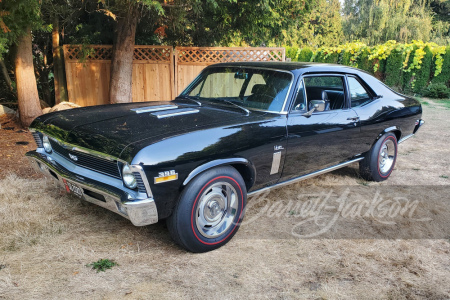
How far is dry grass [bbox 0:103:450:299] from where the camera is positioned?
2816mm

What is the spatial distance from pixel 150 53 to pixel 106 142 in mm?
7855

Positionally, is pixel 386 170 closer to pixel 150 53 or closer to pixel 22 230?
pixel 22 230

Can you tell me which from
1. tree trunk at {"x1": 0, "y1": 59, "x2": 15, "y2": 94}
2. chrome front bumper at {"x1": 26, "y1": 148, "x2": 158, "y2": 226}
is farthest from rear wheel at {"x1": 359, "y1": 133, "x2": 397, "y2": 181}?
tree trunk at {"x1": 0, "y1": 59, "x2": 15, "y2": 94}

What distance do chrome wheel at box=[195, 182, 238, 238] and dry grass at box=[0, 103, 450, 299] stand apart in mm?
201

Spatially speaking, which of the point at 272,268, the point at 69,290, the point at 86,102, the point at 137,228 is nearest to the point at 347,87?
the point at 272,268

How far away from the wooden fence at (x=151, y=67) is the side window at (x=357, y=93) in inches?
211

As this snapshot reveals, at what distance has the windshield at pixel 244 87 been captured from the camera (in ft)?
13.3

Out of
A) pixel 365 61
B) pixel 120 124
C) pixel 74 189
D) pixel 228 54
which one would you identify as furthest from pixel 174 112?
pixel 365 61

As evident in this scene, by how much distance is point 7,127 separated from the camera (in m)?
7.98

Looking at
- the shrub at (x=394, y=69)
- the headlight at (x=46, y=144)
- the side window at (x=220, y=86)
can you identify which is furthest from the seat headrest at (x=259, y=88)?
the shrub at (x=394, y=69)

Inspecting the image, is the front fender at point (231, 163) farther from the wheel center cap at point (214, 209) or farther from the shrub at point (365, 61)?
the shrub at point (365, 61)

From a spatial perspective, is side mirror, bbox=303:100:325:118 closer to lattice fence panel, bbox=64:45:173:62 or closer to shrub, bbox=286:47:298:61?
lattice fence panel, bbox=64:45:173:62
